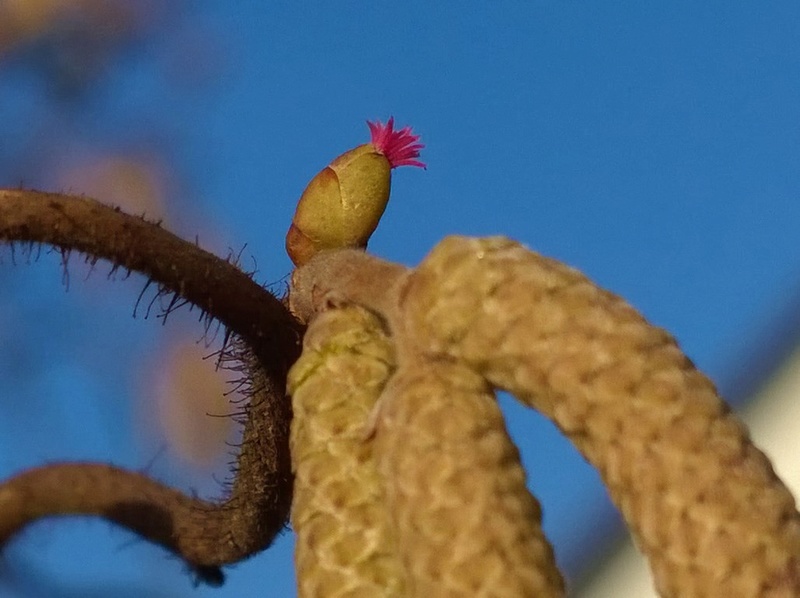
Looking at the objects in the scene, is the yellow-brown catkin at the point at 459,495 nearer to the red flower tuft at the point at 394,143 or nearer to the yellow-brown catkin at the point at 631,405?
the yellow-brown catkin at the point at 631,405

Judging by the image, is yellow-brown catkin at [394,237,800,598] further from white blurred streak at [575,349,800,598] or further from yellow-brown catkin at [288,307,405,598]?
white blurred streak at [575,349,800,598]

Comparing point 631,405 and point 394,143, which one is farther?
point 394,143

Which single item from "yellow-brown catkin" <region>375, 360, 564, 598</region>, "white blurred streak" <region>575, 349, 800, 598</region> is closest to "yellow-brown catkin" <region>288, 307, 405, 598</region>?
"yellow-brown catkin" <region>375, 360, 564, 598</region>

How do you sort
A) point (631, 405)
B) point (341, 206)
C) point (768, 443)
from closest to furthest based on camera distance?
point (631, 405) < point (341, 206) < point (768, 443)

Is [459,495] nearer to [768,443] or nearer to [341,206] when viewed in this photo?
[341,206]

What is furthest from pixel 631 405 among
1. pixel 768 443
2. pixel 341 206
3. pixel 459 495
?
pixel 768 443

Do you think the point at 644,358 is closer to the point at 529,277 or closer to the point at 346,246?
the point at 529,277

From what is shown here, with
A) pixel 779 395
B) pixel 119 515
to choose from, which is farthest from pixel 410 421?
pixel 779 395

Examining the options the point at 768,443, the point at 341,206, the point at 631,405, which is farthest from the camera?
the point at 768,443

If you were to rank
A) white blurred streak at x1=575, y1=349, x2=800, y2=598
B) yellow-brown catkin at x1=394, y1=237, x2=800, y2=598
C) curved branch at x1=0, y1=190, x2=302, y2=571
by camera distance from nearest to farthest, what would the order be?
yellow-brown catkin at x1=394, y1=237, x2=800, y2=598, curved branch at x1=0, y1=190, x2=302, y2=571, white blurred streak at x1=575, y1=349, x2=800, y2=598
